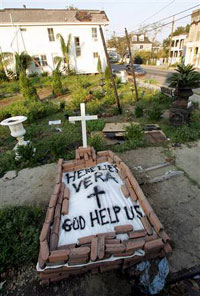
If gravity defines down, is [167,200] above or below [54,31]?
below

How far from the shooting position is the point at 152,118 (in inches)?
248

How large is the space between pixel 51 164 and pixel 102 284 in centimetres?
280

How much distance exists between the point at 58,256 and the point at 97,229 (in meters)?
0.51

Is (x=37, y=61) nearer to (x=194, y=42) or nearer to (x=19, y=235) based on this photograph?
(x=19, y=235)

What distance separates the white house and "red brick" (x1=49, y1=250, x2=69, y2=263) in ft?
62.4

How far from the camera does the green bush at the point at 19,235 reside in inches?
84.7

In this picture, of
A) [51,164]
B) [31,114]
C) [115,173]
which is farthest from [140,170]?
[31,114]

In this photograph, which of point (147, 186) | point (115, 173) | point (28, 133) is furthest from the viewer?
point (28, 133)

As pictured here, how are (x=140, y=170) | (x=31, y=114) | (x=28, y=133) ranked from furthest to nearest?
(x=31, y=114)
(x=28, y=133)
(x=140, y=170)

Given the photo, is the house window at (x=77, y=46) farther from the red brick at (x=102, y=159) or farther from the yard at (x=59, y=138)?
the red brick at (x=102, y=159)

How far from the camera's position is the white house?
1604cm

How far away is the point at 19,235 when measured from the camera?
244 cm

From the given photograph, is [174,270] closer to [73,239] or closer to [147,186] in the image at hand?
[73,239]

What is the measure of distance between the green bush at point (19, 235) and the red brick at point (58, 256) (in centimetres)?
68
